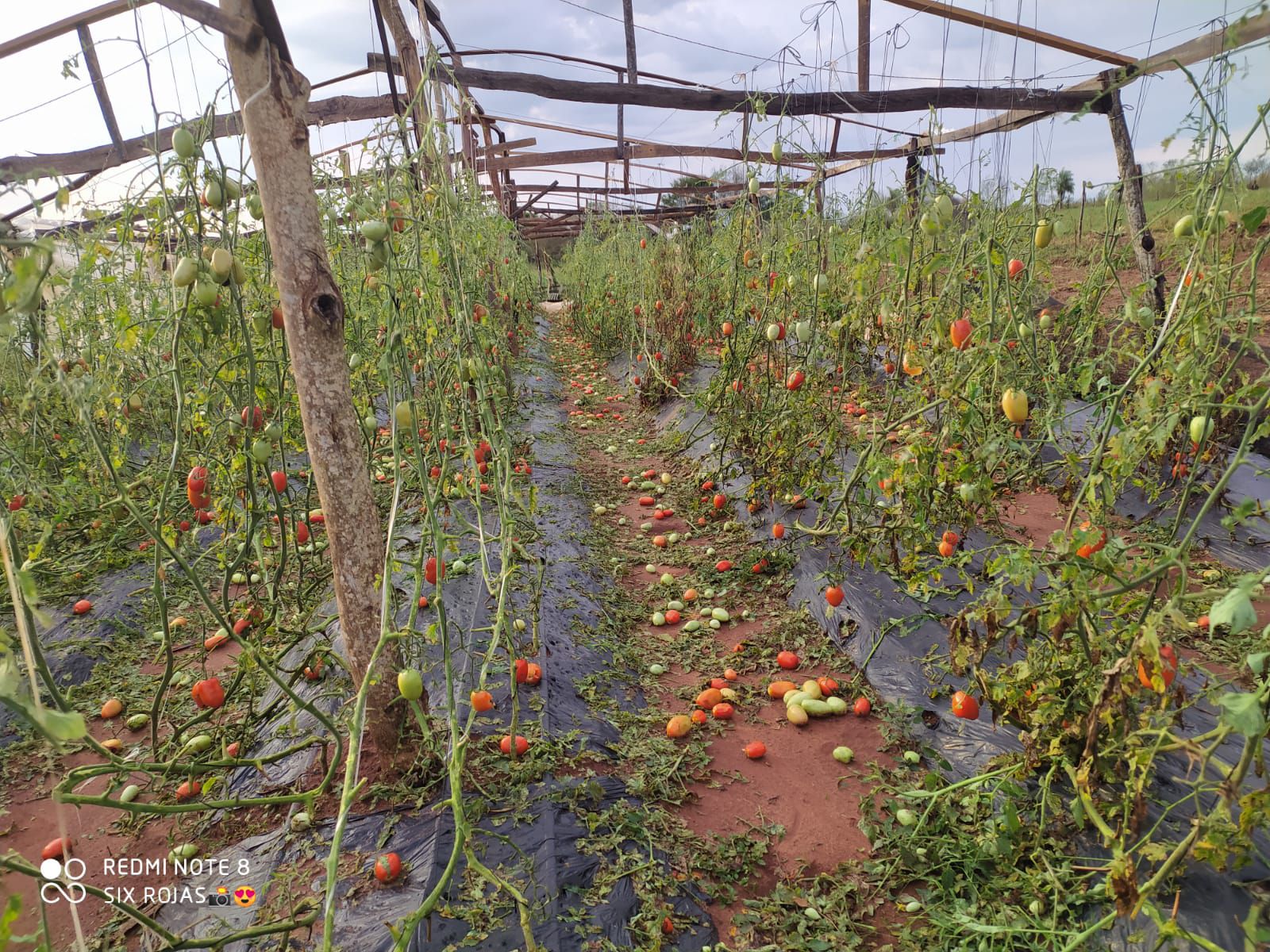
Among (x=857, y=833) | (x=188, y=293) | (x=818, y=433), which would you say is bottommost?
(x=857, y=833)

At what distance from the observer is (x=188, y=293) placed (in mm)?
1646

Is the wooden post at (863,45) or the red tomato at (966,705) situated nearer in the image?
the red tomato at (966,705)

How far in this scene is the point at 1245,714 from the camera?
3.13ft

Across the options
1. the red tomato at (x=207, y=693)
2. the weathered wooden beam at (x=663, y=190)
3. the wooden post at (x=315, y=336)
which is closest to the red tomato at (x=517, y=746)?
the wooden post at (x=315, y=336)

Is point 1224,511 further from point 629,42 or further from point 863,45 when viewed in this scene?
point 629,42

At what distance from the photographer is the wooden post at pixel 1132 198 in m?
4.48

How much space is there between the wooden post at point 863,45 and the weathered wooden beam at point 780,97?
0.88 feet

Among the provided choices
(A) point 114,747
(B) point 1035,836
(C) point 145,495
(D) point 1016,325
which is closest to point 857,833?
(B) point 1035,836

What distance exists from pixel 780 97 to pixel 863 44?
106 centimetres

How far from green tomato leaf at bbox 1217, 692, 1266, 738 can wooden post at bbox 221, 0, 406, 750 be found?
4.80ft

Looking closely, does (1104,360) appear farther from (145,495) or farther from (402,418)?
Result: (145,495)

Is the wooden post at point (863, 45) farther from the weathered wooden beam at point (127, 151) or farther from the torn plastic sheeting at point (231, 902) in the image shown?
the torn plastic sheeting at point (231, 902)

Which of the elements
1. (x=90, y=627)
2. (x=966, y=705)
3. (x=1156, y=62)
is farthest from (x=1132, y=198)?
(x=90, y=627)

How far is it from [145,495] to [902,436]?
415 centimetres
